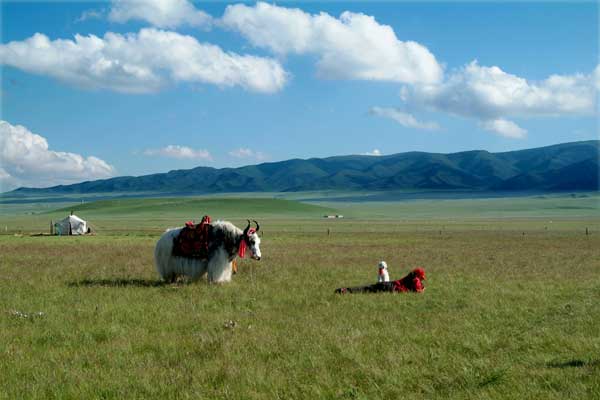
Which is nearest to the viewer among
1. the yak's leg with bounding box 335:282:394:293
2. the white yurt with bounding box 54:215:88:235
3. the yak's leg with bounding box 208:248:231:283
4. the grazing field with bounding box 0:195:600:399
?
the grazing field with bounding box 0:195:600:399

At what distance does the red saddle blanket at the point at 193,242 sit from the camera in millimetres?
17016

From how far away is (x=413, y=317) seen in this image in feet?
38.7

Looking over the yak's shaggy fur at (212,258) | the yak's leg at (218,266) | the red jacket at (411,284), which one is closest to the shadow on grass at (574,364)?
the red jacket at (411,284)

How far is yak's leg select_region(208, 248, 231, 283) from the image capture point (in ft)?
55.3

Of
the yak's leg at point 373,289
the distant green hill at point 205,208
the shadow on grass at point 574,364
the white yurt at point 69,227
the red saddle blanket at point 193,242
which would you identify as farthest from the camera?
the distant green hill at point 205,208

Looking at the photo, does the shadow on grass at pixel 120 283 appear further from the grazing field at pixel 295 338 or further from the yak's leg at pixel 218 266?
the yak's leg at pixel 218 266

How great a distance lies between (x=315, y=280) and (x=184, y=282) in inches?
142

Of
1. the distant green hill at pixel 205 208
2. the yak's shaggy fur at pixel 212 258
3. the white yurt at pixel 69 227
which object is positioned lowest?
the distant green hill at pixel 205 208

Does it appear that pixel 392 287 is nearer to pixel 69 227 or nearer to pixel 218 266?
pixel 218 266

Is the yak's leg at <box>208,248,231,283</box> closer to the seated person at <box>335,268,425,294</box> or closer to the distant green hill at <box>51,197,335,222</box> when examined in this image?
the seated person at <box>335,268,425,294</box>

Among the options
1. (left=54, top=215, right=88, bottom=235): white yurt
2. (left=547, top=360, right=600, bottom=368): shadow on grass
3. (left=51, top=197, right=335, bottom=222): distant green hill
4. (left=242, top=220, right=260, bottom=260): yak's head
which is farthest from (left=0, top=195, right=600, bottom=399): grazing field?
(left=51, top=197, right=335, bottom=222): distant green hill

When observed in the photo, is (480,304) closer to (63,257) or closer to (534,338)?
(534,338)

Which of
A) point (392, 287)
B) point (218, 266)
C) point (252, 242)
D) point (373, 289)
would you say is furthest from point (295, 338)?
point (218, 266)

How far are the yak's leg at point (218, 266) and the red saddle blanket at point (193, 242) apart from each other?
297 millimetres
